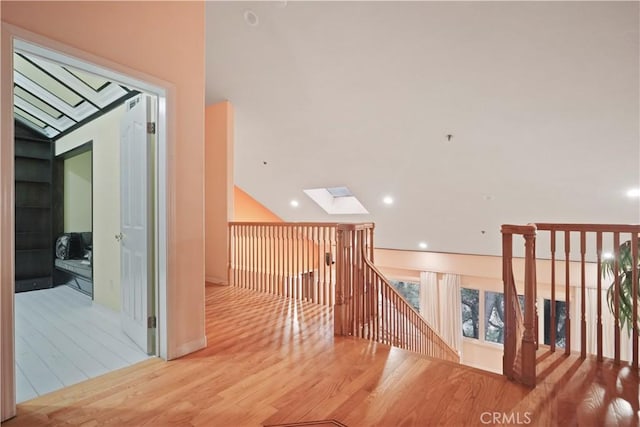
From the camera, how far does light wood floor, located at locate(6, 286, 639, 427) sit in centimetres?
154

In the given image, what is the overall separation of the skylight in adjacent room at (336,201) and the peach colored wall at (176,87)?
183 inches

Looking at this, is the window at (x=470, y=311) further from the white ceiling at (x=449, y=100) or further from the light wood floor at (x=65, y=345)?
the light wood floor at (x=65, y=345)

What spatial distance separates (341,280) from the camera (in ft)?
8.73

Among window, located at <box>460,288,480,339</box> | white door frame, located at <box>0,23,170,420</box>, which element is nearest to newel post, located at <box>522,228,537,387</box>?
white door frame, located at <box>0,23,170,420</box>

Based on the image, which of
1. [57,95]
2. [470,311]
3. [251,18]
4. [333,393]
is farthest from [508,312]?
[470,311]

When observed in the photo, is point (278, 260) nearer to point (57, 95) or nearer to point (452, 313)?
point (57, 95)

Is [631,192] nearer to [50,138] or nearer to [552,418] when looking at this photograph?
[552,418]

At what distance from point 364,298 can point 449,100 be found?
8.71 feet

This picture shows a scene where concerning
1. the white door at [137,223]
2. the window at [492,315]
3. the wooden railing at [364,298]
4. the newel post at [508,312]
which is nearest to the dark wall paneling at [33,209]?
the white door at [137,223]

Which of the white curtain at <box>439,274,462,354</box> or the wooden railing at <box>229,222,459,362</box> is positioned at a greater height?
the wooden railing at <box>229,222,459,362</box>

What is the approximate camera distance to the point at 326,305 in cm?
362

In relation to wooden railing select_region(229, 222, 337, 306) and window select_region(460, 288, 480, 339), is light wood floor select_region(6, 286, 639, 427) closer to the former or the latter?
wooden railing select_region(229, 222, 337, 306)

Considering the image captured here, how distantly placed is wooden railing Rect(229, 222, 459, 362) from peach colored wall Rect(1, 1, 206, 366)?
46.3 inches

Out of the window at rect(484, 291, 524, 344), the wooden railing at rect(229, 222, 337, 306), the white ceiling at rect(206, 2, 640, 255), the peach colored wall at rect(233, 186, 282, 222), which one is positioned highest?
the white ceiling at rect(206, 2, 640, 255)
